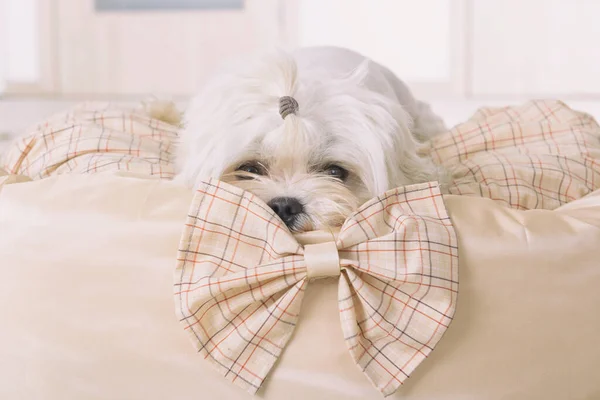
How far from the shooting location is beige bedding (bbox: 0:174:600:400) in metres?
1.24

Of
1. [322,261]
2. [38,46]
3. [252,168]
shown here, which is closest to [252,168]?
[252,168]

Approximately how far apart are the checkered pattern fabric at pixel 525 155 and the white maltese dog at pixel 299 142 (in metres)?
0.20

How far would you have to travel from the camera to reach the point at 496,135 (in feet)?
6.60

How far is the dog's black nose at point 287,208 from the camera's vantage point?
140cm

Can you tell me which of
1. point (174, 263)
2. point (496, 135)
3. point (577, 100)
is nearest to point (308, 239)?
point (174, 263)

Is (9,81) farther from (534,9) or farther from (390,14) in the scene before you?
(534,9)

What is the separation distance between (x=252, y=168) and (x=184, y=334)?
0.45 m

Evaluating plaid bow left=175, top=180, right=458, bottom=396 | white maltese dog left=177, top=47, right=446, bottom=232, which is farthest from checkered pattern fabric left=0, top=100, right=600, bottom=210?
plaid bow left=175, top=180, right=458, bottom=396

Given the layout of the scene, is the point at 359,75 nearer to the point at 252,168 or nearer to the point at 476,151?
the point at 252,168

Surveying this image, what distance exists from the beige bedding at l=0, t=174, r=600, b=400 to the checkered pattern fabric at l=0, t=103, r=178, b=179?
35cm

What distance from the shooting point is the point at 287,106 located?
1466 mm

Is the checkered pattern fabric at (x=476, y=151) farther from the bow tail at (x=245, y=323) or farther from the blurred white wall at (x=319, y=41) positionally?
the blurred white wall at (x=319, y=41)

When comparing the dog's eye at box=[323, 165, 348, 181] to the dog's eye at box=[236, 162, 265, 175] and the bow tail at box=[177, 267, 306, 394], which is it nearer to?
the dog's eye at box=[236, 162, 265, 175]

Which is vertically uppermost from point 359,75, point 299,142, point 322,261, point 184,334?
point 359,75
